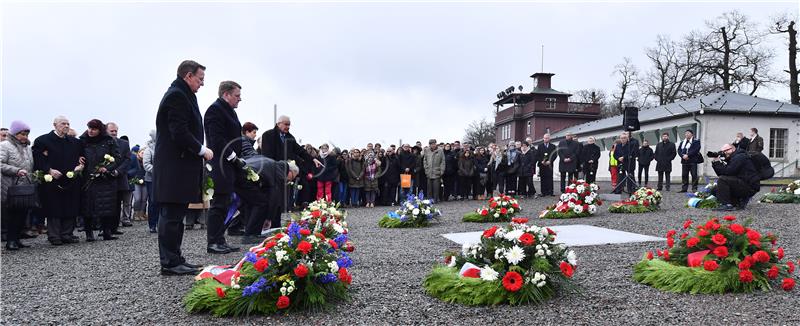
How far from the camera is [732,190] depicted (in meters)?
10.8

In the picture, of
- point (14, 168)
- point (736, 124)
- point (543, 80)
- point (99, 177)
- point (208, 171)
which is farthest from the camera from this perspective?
point (543, 80)

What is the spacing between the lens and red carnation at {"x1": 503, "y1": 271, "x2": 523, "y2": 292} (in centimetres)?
398

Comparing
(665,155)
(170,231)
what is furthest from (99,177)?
(665,155)

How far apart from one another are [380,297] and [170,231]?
A: 80.8 inches

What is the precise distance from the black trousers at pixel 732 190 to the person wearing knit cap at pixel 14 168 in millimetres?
11511

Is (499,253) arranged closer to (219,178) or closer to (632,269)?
(632,269)

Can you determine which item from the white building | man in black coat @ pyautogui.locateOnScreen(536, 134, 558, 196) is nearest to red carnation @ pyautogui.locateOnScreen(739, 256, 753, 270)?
man in black coat @ pyautogui.locateOnScreen(536, 134, 558, 196)

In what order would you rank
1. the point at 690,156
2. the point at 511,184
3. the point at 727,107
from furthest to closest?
the point at 727,107 < the point at 511,184 < the point at 690,156

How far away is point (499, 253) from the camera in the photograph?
423 cm

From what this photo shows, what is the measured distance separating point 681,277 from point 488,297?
63.6 inches

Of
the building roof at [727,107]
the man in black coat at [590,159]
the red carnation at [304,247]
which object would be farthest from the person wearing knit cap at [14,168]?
the building roof at [727,107]

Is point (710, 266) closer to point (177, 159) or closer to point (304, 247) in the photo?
point (304, 247)

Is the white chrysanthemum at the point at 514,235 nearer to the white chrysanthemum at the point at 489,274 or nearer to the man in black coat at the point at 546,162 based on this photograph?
the white chrysanthemum at the point at 489,274

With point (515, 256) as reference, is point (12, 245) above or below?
below
